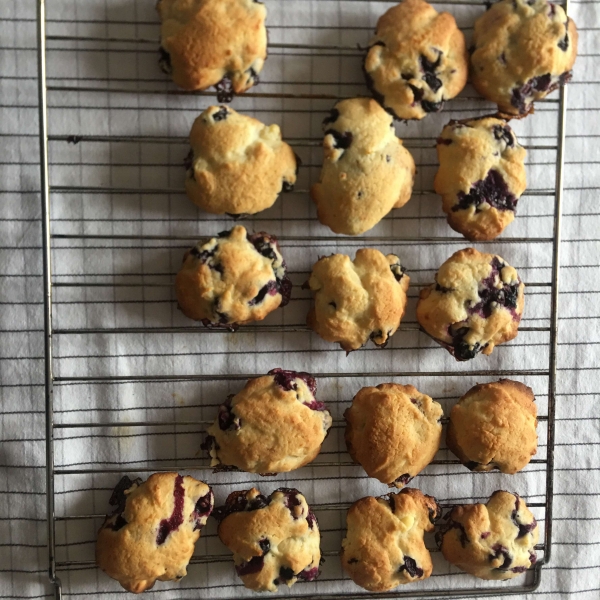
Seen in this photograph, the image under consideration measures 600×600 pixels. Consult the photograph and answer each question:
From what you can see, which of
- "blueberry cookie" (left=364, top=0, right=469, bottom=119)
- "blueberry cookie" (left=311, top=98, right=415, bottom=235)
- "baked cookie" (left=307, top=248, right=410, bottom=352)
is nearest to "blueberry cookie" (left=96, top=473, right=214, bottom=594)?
"baked cookie" (left=307, top=248, right=410, bottom=352)

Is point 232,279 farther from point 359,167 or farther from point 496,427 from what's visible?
point 496,427

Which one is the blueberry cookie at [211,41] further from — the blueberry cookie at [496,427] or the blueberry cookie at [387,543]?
the blueberry cookie at [387,543]

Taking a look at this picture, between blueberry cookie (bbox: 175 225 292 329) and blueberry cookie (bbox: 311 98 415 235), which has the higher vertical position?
blueberry cookie (bbox: 311 98 415 235)

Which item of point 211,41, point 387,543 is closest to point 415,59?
point 211,41

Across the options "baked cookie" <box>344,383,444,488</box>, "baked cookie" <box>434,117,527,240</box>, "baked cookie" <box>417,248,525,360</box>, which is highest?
"baked cookie" <box>434,117,527,240</box>

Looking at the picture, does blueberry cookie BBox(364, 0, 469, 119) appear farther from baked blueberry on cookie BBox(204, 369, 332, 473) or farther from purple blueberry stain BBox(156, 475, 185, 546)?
purple blueberry stain BBox(156, 475, 185, 546)

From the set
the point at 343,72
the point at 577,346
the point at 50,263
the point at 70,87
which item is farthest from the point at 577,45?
the point at 50,263
